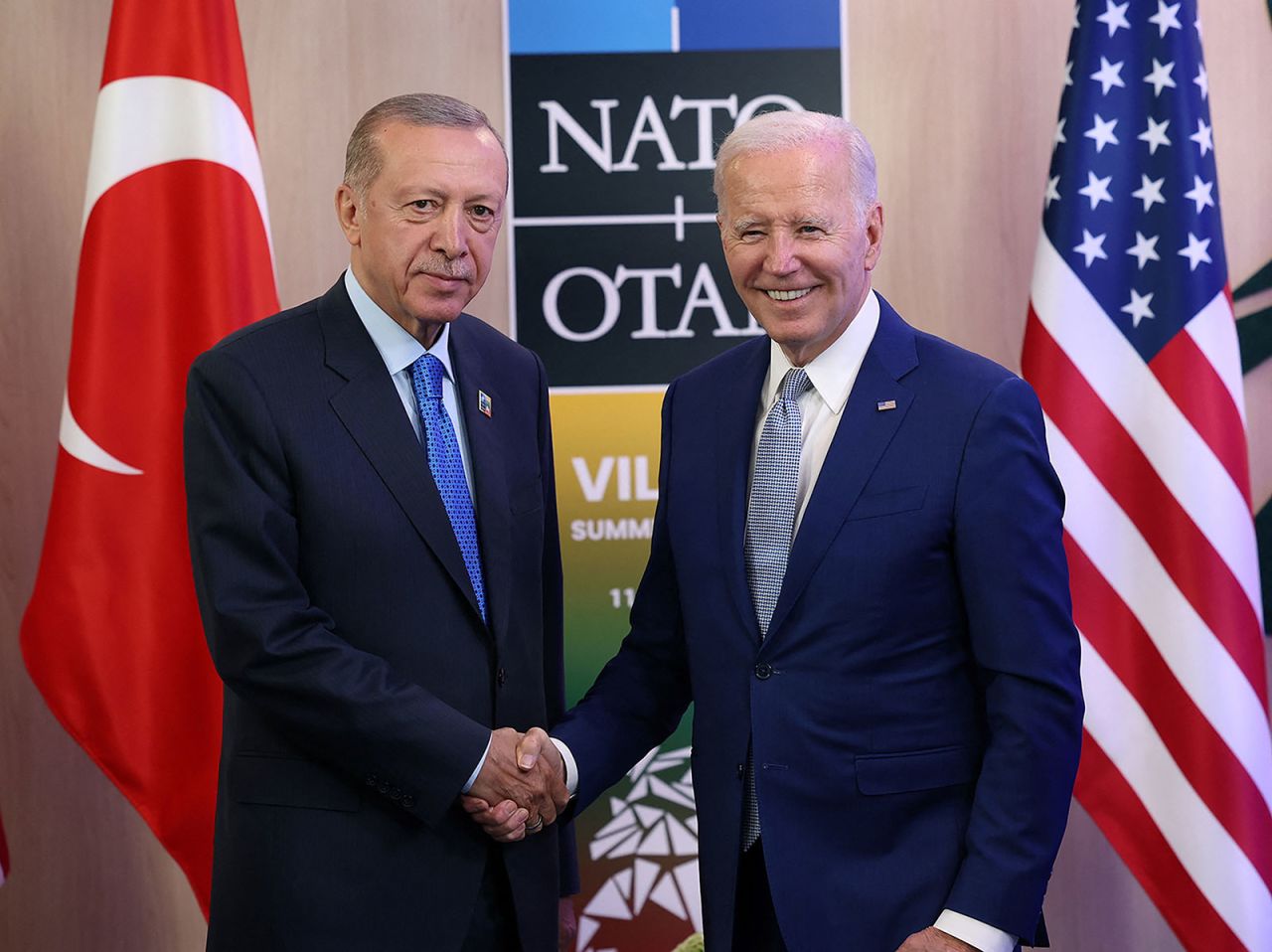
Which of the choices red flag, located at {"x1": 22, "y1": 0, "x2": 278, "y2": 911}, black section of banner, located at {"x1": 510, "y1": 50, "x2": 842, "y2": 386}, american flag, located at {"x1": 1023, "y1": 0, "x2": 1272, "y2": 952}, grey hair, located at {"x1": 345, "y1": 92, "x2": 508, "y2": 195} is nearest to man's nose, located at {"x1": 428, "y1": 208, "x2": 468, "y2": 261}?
grey hair, located at {"x1": 345, "y1": 92, "x2": 508, "y2": 195}

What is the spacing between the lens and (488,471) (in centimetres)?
213

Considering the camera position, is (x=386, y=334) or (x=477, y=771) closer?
(x=477, y=771)

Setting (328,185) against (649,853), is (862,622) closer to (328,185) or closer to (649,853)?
(649,853)

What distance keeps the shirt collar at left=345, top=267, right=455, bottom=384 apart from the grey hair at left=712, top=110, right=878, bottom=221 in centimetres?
55

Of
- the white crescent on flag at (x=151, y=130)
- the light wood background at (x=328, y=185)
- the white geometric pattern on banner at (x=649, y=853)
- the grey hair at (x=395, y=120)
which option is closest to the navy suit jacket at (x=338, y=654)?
the grey hair at (x=395, y=120)

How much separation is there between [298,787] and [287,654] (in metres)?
0.22

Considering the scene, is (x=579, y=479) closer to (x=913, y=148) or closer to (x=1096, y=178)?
(x=913, y=148)

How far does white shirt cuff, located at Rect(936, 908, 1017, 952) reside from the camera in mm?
1805

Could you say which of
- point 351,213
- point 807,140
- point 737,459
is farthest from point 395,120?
point 737,459

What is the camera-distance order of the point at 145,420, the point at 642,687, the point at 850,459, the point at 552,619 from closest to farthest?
the point at 850,459
the point at 642,687
the point at 552,619
the point at 145,420

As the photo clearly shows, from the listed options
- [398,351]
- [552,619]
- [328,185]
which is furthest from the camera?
[328,185]

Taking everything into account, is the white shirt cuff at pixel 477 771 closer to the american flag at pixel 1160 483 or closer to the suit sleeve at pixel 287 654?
the suit sleeve at pixel 287 654

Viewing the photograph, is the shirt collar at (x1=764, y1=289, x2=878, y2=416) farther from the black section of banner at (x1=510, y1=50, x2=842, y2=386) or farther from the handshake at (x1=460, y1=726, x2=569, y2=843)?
the black section of banner at (x1=510, y1=50, x2=842, y2=386)

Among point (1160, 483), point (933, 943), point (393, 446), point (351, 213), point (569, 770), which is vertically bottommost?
point (933, 943)
